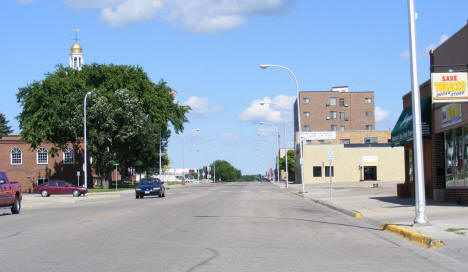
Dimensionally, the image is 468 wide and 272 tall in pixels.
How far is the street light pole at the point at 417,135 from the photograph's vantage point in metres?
Result: 15.4

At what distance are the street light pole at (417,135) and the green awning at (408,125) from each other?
11.4 metres

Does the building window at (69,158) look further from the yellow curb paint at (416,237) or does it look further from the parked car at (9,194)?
the yellow curb paint at (416,237)

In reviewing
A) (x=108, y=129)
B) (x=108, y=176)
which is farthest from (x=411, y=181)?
(x=108, y=176)

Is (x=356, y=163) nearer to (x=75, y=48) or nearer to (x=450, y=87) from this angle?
(x=450, y=87)

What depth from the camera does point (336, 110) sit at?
11656 centimetres

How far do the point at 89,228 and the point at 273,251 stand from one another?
7111 mm

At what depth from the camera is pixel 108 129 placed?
65.2m

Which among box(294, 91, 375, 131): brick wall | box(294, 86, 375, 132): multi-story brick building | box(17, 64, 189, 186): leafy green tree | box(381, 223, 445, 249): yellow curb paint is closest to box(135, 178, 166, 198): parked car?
box(17, 64, 189, 186): leafy green tree

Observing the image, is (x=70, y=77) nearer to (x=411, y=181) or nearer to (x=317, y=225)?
(x=411, y=181)

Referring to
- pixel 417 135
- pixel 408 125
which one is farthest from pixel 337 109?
pixel 417 135

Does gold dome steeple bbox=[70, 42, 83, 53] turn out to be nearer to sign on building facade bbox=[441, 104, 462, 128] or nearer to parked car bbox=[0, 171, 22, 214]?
parked car bbox=[0, 171, 22, 214]

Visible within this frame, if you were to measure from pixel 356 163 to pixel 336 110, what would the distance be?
Answer: 33200 millimetres

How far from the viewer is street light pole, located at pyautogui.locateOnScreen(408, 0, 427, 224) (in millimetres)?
15398

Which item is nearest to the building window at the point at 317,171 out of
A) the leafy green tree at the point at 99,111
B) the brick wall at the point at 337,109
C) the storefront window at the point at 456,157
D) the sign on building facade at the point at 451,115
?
the leafy green tree at the point at 99,111
